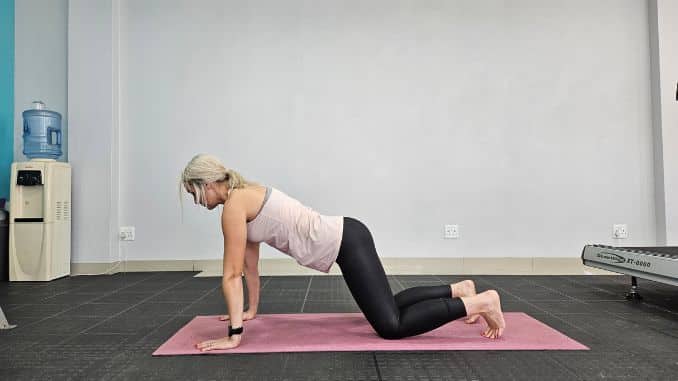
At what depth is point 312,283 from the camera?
148 inches

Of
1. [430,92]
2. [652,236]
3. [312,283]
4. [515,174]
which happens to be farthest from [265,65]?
[652,236]

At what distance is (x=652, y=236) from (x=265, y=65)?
163 inches

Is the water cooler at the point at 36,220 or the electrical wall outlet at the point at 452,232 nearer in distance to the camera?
the water cooler at the point at 36,220

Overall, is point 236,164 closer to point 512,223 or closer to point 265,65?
point 265,65

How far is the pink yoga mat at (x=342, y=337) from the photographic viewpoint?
1930 mm

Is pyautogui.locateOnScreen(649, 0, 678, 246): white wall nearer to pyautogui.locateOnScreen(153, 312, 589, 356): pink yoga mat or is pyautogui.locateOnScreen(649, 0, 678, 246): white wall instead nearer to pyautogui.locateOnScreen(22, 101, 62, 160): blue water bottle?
pyautogui.locateOnScreen(153, 312, 589, 356): pink yoga mat

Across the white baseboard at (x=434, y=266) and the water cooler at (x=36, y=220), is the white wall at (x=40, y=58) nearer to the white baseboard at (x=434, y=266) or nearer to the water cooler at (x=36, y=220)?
the water cooler at (x=36, y=220)

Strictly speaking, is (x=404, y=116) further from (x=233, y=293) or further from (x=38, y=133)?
(x=38, y=133)

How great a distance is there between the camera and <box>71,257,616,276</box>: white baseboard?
4.22 meters

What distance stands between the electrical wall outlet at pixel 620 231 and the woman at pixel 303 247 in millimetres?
2978

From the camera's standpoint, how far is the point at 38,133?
4.06 metres

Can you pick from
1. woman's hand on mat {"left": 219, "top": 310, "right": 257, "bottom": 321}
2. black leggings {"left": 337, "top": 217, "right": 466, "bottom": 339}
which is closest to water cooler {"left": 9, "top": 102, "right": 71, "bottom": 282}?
woman's hand on mat {"left": 219, "top": 310, "right": 257, "bottom": 321}

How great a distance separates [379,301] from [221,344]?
71 centimetres

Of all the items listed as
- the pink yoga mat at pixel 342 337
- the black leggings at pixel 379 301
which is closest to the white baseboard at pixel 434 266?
the pink yoga mat at pixel 342 337
